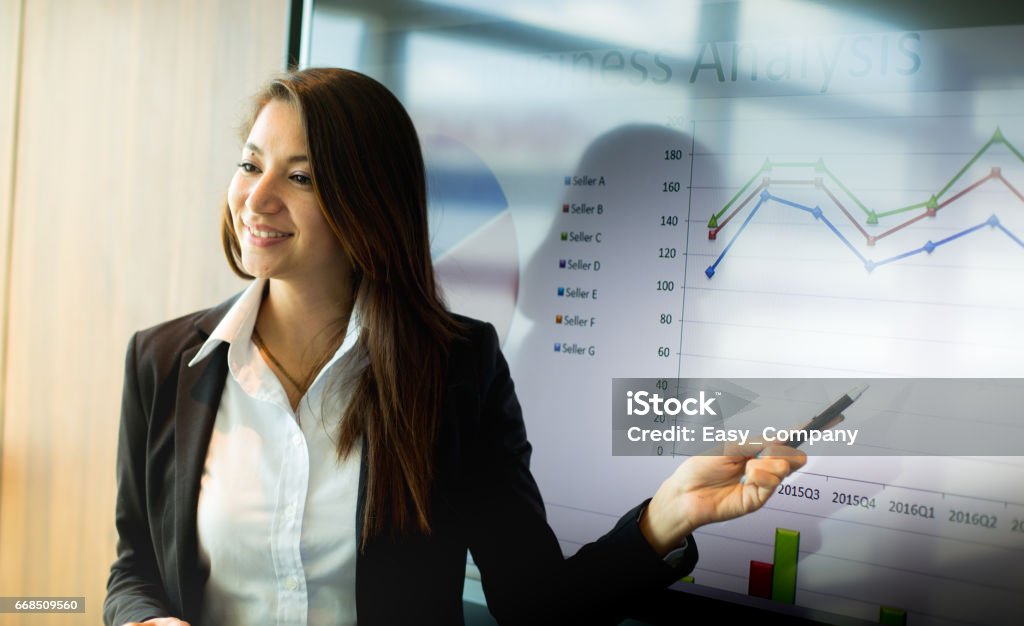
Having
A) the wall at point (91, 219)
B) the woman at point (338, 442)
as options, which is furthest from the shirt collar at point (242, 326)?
the wall at point (91, 219)

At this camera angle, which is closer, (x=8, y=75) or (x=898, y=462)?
(x=898, y=462)

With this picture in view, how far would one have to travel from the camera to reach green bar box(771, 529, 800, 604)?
53.4 inches

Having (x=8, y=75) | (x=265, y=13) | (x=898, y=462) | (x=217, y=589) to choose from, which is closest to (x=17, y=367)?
(x=8, y=75)

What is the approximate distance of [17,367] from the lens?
2340 mm

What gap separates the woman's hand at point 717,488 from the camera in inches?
46.2

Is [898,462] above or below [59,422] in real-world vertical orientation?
above

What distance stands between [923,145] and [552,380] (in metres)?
0.72

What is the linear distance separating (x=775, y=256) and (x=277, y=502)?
853 millimetres

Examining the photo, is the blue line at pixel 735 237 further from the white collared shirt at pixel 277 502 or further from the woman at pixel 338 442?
the white collared shirt at pixel 277 502

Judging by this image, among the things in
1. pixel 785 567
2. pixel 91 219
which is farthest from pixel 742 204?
pixel 91 219

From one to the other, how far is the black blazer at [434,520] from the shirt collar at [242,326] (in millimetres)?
21

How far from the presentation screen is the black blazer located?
0.21 meters

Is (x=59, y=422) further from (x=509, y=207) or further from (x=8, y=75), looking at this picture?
(x=509, y=207)

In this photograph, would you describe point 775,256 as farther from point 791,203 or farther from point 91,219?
point 91,219
